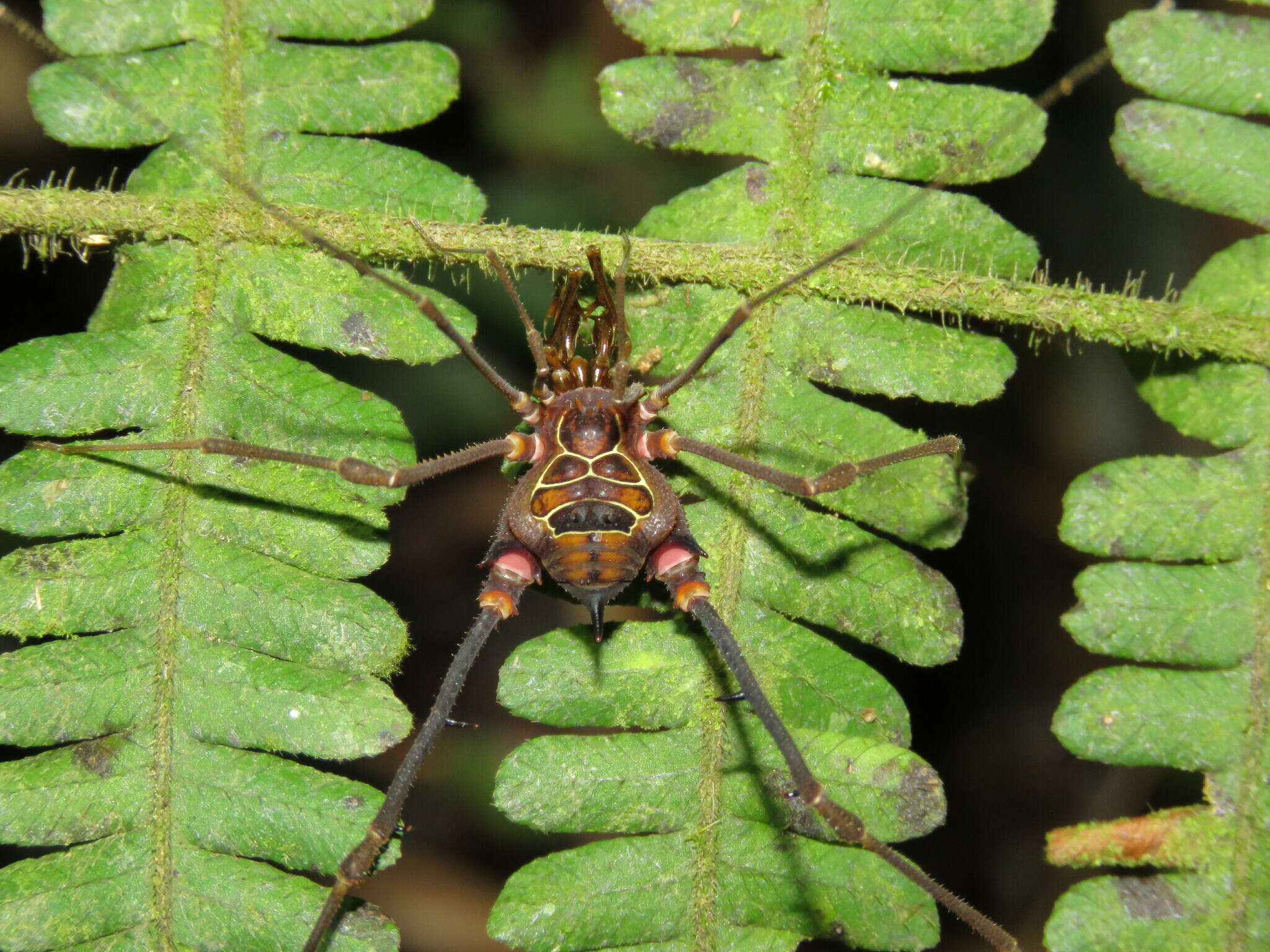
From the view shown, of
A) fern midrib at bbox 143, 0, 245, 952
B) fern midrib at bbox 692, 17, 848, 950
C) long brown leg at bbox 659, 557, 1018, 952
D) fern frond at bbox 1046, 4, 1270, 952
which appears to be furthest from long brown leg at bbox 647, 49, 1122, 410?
fern midrib at bbox 143, 0, 245, 952

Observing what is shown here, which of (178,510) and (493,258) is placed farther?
(493,258)

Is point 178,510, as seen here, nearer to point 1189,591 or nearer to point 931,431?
point 1189,591

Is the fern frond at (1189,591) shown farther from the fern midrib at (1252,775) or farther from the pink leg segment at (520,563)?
the pink leg segment at (520,563)

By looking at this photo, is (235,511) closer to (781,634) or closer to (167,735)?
(167,735)

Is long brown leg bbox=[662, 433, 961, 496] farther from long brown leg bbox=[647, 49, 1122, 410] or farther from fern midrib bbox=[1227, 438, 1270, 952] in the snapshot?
fern midrib bbox=[1227, 438, 1270, 952]

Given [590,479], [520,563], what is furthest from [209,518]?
[590,479]

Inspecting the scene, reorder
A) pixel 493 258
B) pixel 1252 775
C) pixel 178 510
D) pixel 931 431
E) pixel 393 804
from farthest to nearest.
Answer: pixel 931 431 < pixel 493 258 < pixel 1252 775 < pixel 178 510 < pixel 393 804

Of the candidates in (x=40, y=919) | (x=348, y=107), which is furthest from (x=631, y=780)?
(x=348, y=107)
